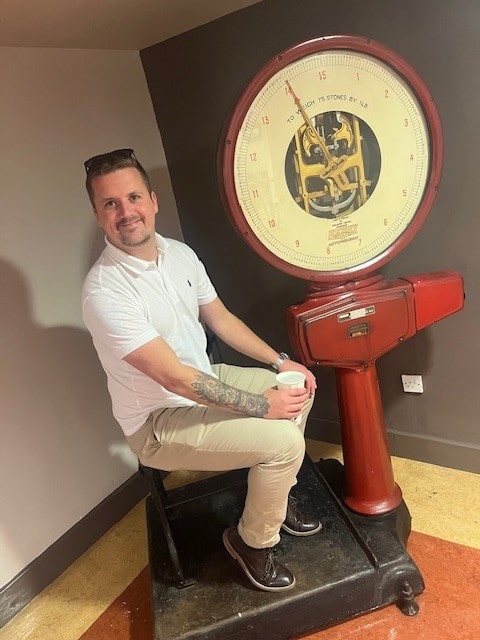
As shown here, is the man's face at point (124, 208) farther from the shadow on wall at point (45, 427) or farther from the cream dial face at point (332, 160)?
the shadow on wall at point (45, 427)

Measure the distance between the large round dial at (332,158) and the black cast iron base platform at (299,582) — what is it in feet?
2.48

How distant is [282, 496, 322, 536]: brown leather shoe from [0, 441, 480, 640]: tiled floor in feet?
0.84

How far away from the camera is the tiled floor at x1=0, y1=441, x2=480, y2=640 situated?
1.45m

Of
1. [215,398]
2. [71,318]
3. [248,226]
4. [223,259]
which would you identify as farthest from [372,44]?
[71,318]

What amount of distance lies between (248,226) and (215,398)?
44 centimetres

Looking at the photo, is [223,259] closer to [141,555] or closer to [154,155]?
[154,155]

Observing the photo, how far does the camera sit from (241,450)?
1.38m

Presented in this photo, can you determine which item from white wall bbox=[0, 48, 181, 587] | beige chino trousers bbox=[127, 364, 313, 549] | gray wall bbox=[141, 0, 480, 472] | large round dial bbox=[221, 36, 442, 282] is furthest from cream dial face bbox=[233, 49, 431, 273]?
white wall bbox=[0, 48, 181, 587]

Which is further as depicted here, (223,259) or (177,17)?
(223,259)

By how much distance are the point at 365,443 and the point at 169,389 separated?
618mm

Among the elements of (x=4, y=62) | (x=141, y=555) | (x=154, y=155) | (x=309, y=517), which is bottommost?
(x=141, y=555)

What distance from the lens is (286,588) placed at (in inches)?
56.7

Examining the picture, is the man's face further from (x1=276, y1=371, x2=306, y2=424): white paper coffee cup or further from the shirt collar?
(x1=276, y1=371, x2=306, y2=424): white paper coffee cup

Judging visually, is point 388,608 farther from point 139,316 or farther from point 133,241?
point 133,241
